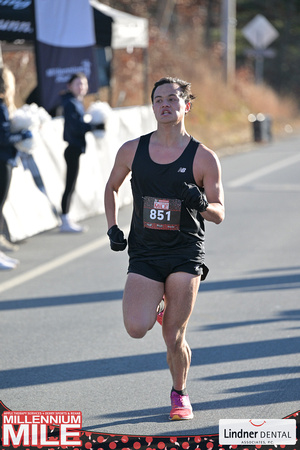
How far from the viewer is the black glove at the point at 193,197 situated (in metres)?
4.62

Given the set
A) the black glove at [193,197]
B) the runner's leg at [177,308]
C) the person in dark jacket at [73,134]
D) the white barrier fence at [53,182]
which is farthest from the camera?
the person in dark jacket at [73,134]

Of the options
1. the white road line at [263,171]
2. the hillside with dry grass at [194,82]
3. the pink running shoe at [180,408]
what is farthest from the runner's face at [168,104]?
the hillside with dry grass at [194,82]

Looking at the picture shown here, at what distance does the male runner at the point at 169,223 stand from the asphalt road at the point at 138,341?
0.49 meters

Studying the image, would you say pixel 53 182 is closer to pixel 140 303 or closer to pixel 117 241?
pixel 117 241

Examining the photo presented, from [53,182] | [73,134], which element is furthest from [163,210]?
[53,182]

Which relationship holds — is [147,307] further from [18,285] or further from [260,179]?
[260,179]

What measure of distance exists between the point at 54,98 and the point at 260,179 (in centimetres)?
482

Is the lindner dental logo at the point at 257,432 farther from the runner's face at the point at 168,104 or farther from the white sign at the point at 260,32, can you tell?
the white sign at the point at 260,32

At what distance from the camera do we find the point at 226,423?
4.91 metres

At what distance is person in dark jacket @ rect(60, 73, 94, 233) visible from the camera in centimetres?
1124

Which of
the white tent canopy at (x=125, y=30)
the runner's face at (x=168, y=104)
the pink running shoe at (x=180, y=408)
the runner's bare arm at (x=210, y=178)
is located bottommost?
the pink running shoe at (x=180, y=408)

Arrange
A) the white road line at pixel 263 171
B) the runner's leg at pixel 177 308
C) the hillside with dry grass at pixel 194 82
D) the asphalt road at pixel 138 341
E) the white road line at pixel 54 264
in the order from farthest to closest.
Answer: the hillside with dry grass at pixel 194 82 < the white road line at pixel 263 171 < the white road line at pixel 54 264 < the asphalt road at pixel 138 341 < the runner's leg at pixel 177 308

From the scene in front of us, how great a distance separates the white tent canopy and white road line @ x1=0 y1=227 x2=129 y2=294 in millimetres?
6312

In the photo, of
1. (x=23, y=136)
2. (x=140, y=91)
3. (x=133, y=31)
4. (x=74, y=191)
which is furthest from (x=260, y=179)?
(x=140, y=91)
